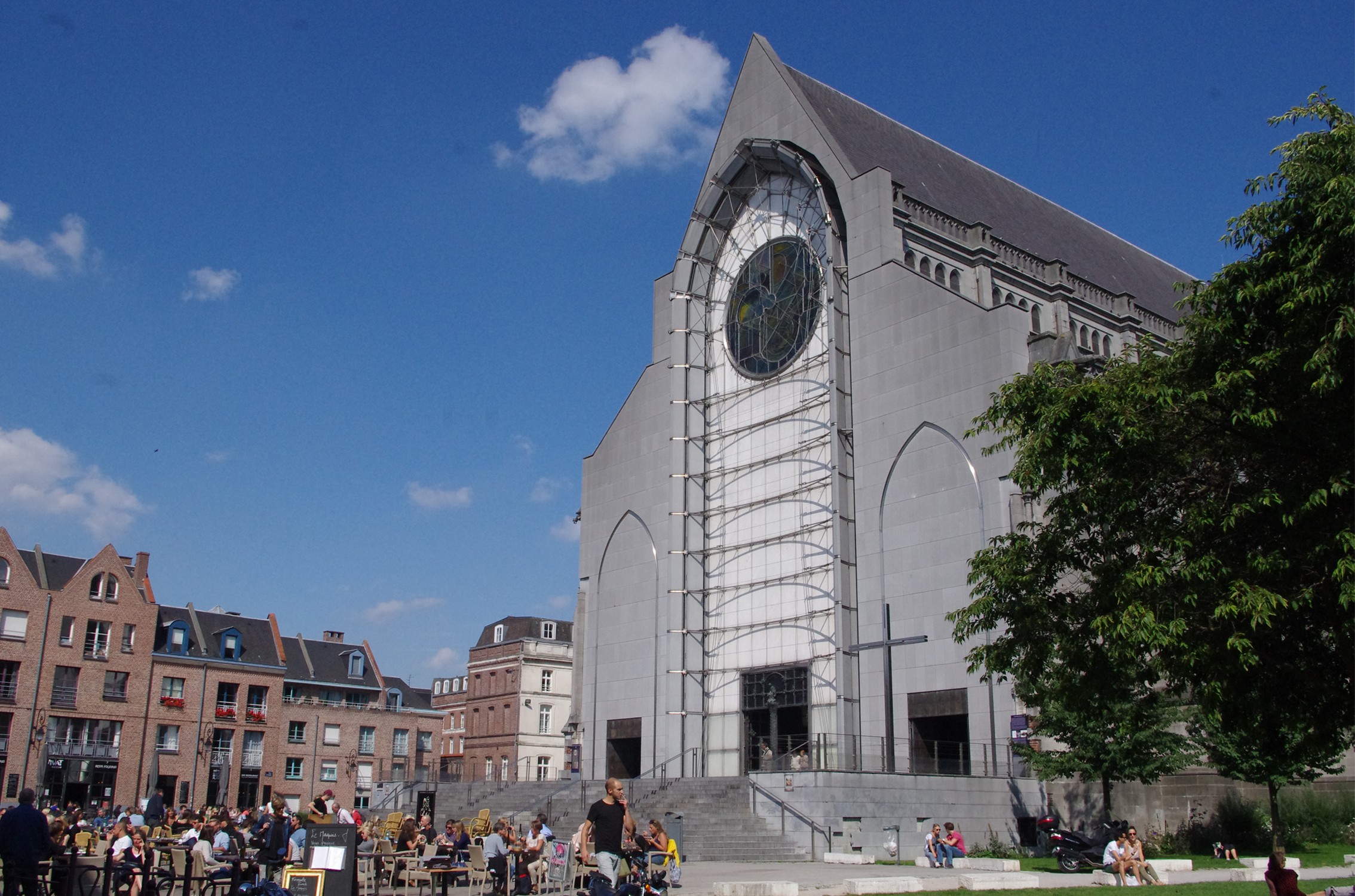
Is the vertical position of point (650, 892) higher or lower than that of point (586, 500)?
lower

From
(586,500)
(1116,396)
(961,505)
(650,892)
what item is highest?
(586,500)

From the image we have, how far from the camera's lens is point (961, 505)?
38.9 meters

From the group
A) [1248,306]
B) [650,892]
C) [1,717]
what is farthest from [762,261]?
[1,717]

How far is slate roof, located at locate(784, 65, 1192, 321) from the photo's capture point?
5241 centimetres

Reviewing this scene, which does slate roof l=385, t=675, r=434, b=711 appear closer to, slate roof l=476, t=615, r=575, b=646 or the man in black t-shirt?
slate roof l=476, t=615, r=575, b=646

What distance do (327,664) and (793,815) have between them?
2041 inches

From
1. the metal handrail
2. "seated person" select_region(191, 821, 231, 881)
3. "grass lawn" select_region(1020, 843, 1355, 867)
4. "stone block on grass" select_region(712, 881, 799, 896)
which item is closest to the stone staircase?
the metal handrail

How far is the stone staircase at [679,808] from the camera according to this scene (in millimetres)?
31469

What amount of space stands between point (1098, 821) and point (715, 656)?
59.4ft

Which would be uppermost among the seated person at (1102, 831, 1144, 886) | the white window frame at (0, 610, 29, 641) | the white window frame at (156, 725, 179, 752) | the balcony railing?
the white window frame at (0, 610, 29, 641)

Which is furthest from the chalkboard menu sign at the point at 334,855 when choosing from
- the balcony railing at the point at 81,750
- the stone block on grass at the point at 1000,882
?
the balcony railing at the point at 81,750

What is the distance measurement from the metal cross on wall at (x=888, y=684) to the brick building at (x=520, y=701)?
42.4m

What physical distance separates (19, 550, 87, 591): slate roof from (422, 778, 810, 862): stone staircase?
28.5 metres

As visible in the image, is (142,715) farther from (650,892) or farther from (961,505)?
(650,892)
